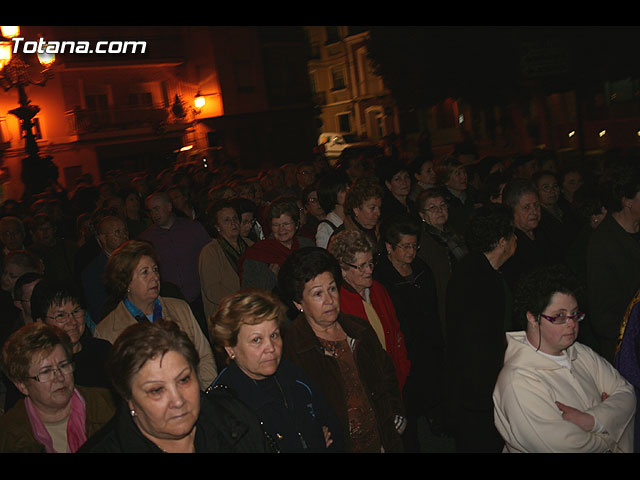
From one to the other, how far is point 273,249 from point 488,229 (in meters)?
2.06

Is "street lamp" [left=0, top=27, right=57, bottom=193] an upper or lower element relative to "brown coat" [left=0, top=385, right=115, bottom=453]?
upper

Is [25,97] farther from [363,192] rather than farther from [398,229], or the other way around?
[398,229]

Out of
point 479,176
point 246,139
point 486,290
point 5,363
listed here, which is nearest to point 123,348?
point 5,363

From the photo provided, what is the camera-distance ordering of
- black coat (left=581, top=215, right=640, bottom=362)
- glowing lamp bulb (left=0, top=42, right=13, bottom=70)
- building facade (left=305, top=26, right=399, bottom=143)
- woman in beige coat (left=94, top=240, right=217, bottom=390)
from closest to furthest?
woman in beige coat (left=94, top=240, right=217, bottom=390) < black coat (left=581, top=215, right=640, bottom=362) < glowing lamp bulb (left=0, top=42, right=13, bottom=70) < building facade (left=305, top=26, right=399, bottom=143)

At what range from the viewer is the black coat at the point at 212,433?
7.50ft

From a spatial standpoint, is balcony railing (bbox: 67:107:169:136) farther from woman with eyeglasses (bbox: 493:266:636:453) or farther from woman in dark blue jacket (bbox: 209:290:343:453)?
woman with eyeglasses (bbox: 493:266:636:453)

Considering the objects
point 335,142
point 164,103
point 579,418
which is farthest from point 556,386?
point 335,142

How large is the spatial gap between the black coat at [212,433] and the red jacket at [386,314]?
1.49 meters

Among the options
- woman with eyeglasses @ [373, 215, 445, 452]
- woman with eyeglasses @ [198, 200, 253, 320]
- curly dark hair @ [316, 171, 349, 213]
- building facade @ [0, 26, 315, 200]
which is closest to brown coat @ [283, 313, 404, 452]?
woman with eyeglasses @ [373, 215, 445, 452]

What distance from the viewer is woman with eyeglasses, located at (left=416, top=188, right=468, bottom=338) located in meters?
5.18

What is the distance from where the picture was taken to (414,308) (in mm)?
4469

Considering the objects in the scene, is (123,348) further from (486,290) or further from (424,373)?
(424,373)

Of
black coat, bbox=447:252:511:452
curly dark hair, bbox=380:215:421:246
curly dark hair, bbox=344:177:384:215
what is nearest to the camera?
black coat, bbox=447:252:511:452

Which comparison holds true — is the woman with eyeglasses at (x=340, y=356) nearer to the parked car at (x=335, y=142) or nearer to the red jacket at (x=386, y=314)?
the red jacket at (x=386, y=314)
